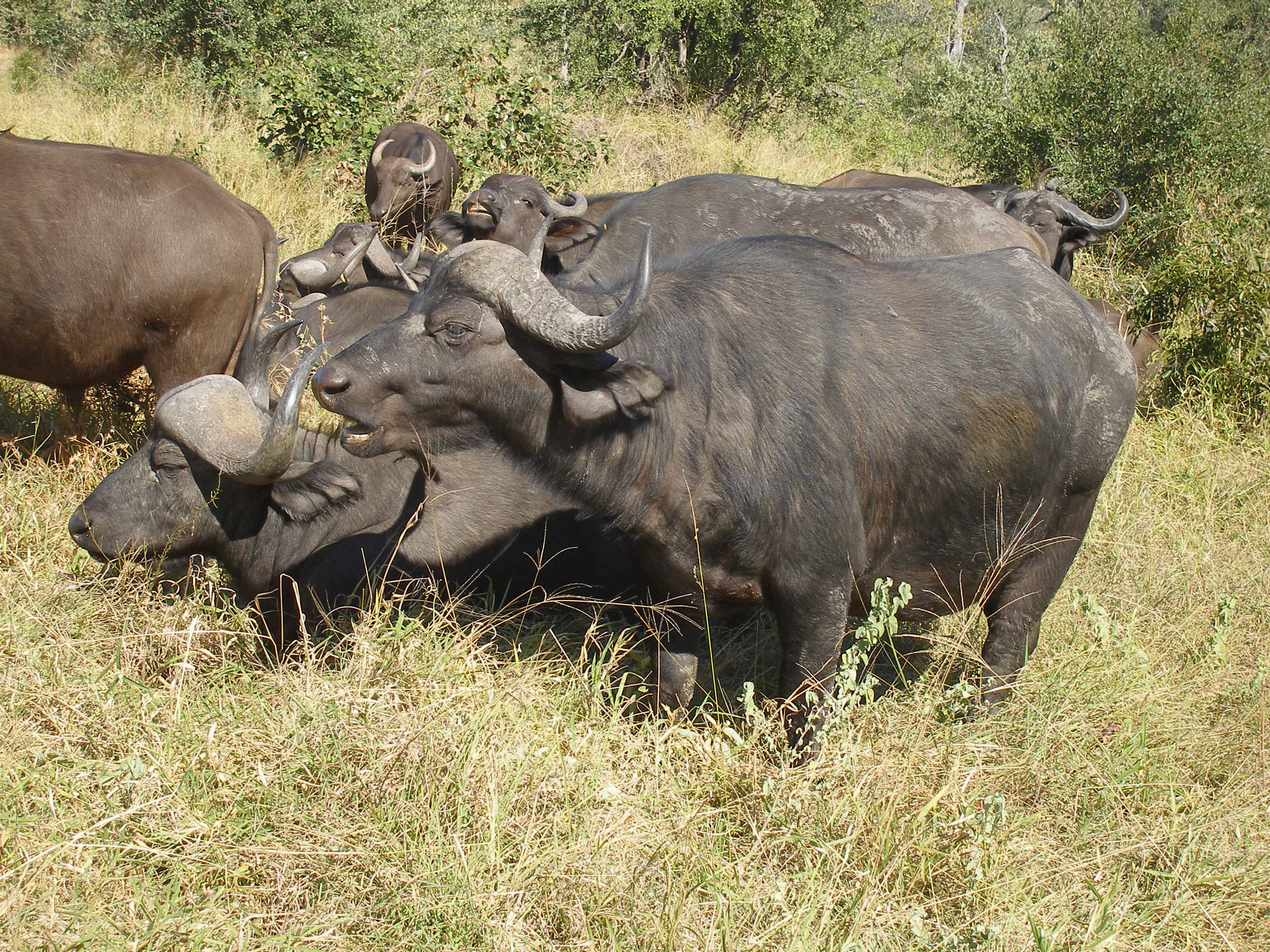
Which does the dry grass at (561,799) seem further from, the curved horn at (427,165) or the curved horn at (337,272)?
the curved horn at (427,165)

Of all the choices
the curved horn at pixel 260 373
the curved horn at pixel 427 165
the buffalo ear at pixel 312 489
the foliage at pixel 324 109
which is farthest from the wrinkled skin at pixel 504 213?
the buffalo ear at pixel 312 489

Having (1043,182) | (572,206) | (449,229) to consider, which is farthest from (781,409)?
(1043,182)

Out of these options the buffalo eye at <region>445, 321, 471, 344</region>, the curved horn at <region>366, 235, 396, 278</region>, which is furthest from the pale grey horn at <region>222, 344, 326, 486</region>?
the curved horn at <region>366, 235, 396, 278</region>

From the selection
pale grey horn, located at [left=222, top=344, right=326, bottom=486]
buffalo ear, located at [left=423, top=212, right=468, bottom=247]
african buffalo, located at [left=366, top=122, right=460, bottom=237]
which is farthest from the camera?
african buffalo, located at [left=366, top=122, right=460, bottom=237]

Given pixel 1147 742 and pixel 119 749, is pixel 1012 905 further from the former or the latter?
pixel 119 749

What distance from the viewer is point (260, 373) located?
416 centimetres

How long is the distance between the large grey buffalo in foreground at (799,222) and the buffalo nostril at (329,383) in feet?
8.62

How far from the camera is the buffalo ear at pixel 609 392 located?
322 cm

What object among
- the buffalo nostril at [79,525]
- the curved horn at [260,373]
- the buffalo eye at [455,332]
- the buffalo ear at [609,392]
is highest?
the buffalo eye at [455,332]

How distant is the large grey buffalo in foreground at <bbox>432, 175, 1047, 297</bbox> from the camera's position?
5.91 meters

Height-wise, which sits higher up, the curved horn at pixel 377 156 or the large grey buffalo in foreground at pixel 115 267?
the large grey buffalo in foreground at pixel 115 267

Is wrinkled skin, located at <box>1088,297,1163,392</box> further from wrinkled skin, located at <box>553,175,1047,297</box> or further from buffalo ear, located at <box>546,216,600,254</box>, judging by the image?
buffalo ear, located at <box>546,216,600,254</box>

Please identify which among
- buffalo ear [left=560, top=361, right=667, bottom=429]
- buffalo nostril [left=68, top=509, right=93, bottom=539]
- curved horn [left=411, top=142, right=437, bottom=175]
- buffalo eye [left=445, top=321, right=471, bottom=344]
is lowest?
buffalo nostril [left=68, top=509, right=93, bottom=539]

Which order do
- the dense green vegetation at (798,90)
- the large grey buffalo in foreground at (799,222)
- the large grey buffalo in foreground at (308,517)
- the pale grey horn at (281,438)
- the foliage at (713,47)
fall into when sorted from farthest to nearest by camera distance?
1. the foliage at (713,47)
2. the dense green vegetation at (798,90)
3. the large grey buffalo in foreground at (799,222)
4. the large grey buffalo in foreground at (308,517)
5. the pale grey horn at (281,438)
